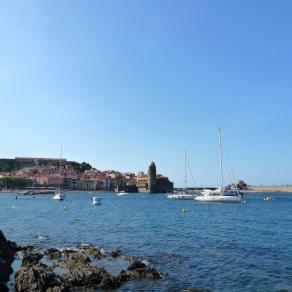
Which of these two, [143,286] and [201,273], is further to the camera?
[201,273]

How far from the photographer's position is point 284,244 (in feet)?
120

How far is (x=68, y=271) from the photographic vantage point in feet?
77.5

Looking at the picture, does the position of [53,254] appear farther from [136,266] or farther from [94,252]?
[136,266]

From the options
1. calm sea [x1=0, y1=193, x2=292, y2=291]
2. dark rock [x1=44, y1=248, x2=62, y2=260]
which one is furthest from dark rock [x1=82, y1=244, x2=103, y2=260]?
dark rock [x1=44, y1=248, x2=62, y2=260]

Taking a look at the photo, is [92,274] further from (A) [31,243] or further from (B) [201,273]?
(A) [31,243]

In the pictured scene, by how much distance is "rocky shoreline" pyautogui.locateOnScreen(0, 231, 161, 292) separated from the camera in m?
19.3

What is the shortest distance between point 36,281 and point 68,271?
15.4 ft

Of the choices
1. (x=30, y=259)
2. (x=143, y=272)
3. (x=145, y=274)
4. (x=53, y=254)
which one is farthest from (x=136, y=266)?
(x=53, y=254)

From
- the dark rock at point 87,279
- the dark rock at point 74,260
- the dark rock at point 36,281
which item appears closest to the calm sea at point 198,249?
the dark rock at point 87,279

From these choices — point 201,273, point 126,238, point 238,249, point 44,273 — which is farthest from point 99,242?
point 44,273

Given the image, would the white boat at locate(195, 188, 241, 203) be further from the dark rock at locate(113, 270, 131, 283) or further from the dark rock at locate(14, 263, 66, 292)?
the dark rock at locate(14, 263, 66, 292)

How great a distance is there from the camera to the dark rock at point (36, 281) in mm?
18766

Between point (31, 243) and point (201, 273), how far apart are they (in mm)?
18302

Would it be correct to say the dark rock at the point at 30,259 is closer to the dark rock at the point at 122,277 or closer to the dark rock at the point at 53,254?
the dark rock at the point at 53,254
